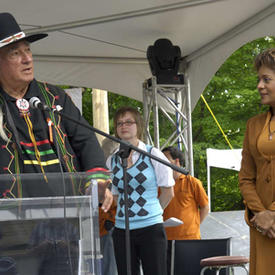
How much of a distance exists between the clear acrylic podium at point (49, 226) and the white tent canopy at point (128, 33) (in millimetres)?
3885

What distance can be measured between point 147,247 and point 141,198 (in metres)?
0.35

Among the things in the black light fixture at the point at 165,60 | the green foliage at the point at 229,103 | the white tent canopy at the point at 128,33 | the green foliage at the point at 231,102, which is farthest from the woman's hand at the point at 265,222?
the green foliage at the point at 231,102

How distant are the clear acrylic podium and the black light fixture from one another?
5292 mm

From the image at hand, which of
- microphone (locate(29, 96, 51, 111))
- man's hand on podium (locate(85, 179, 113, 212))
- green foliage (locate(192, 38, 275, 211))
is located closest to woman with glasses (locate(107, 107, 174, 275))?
man's hand on podium (locate(85, 179, 113, 212))

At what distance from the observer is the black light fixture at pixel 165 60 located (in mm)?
7051

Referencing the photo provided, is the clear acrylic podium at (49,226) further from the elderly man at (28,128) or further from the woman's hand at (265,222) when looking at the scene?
the woman's hand at (265,222)

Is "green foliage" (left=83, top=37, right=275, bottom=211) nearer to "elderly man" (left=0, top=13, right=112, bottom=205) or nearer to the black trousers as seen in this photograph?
the black trousers

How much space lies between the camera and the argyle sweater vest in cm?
398

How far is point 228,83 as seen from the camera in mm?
16172

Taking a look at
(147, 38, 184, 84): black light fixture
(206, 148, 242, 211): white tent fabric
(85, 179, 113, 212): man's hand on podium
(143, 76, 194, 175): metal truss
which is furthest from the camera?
(206, 148, 242, 211): white tent fabric

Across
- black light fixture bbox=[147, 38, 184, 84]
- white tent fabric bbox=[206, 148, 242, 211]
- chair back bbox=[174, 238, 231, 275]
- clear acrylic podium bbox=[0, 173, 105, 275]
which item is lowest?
chair back bbox=[174, 238, 231, 275]

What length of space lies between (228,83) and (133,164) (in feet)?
41.0

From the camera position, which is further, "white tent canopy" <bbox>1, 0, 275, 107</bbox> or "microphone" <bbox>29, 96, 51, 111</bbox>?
"white tent canopy" <bbox>1, 0, 275, 107</bbox>

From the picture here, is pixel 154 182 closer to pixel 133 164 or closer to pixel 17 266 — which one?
pixel 133 164
